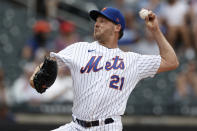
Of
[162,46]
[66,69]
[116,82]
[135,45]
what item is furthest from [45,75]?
[135,45]

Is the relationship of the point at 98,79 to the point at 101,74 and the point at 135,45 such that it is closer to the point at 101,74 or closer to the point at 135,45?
the point at 101,74

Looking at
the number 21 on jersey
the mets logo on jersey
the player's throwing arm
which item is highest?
the player's throwing arm

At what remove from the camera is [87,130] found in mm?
3941

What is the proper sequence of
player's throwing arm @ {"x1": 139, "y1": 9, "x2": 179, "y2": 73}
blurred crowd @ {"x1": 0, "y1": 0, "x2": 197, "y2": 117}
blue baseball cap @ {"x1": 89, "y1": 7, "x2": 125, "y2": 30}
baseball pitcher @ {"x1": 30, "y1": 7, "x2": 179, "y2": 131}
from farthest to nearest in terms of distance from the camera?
blurred crowd @ {"x1": 0, "y1": 0, "x2": 197, "y2": 117} < blue baseball cap @ {"x1": 89, "y1": 7, "x2": 125, "y2": 30} < player's throwing arm @ {"x1": 139, "y1": 9, "x2": 179, "y2": 73} < baseball pitcher @ {"x1": 30, "y1": 7, "x2": 179, "y2": 131}

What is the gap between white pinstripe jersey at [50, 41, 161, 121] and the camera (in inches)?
155

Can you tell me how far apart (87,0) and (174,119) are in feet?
11.8

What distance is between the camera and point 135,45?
8055mm

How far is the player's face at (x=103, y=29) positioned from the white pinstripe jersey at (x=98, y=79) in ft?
0.39

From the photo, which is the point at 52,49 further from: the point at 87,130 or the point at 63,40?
the point at 87,130

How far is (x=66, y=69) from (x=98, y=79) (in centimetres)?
355

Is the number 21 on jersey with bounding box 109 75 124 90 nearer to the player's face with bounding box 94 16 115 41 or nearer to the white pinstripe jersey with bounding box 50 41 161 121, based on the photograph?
the white pinstripe jersey with bounding box 50 41 161 121

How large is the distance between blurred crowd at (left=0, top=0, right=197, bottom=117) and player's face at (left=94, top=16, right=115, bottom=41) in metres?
3.33

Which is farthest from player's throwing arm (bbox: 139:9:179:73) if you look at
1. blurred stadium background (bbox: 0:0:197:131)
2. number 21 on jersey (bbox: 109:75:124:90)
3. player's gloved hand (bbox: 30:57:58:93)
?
blurred stadium background (bbox: 0:0:197:131)

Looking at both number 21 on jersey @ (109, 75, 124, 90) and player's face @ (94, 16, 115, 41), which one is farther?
player's face @ (94, 16, 115, 41)
